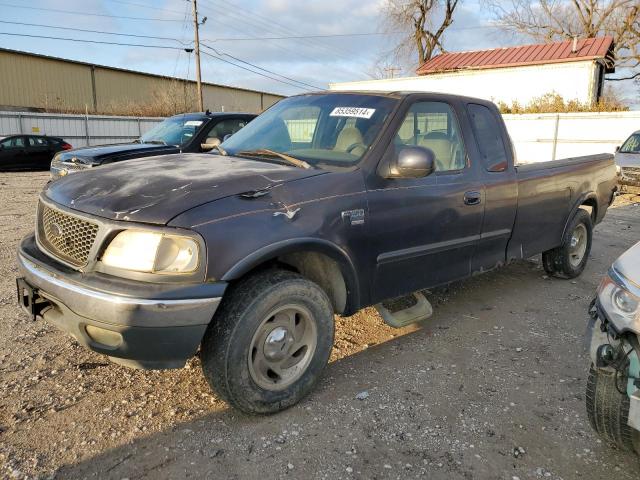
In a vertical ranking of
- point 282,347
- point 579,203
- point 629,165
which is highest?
point 579,203

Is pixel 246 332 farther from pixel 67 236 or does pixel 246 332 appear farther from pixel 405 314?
pixel 405 314

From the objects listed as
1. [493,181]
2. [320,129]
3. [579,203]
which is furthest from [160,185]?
[579,203]


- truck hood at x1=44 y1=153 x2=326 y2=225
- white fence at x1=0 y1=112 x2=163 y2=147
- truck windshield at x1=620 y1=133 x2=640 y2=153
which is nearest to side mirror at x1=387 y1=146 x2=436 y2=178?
truck hood at x1=44 y1=153 x2=326 y2=225

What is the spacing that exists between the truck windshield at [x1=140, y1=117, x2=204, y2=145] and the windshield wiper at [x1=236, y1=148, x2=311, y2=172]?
5141 millimetres

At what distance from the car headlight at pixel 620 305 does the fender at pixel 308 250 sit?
1394 millimetres

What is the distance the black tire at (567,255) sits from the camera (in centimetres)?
566

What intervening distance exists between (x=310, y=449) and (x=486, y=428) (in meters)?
1.04

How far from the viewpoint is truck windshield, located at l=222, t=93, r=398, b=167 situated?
353cm

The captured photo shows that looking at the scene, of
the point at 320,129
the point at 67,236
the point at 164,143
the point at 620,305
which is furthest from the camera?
the point at 164,143

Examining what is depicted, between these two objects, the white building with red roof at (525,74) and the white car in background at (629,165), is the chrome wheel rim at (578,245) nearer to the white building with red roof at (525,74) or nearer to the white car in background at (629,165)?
the white car in background at (629,165)

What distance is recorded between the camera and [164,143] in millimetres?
8617

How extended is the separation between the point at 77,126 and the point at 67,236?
27.2 m

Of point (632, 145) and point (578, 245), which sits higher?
point (632, 145)

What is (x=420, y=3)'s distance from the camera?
1526 inches
